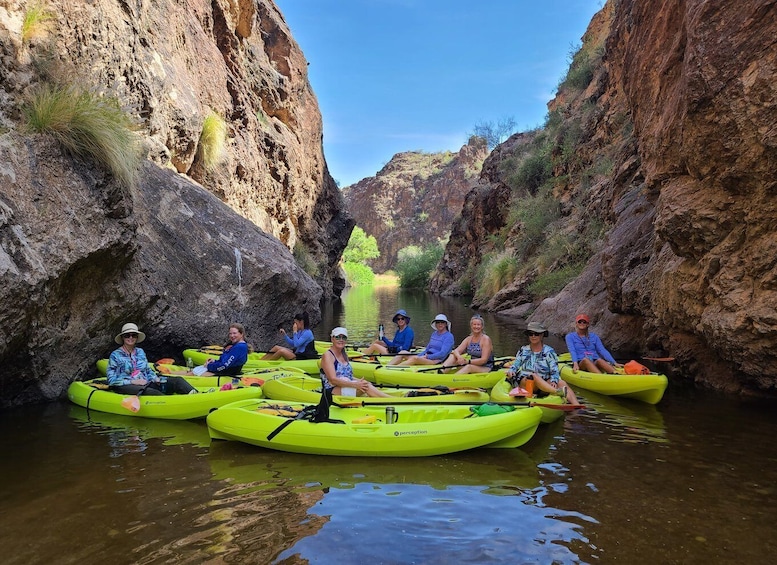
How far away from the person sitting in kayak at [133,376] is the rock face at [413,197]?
80.5 meters

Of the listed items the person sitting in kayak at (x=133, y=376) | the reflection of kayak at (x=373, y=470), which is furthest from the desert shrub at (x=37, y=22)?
the reflection of kayak at (x=373, y=470)

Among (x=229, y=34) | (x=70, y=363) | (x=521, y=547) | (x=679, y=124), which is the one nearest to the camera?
(x=521, y=547)

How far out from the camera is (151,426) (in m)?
6.35

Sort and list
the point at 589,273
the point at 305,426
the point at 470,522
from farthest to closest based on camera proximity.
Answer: the point at 589,273 < the point at 305,426 < the point at 470,522

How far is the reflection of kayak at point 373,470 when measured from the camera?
460 centimetres

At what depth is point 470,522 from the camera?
151 inches

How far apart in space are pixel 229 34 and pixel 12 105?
1367cm

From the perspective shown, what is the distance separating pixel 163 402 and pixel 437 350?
4.34 meters

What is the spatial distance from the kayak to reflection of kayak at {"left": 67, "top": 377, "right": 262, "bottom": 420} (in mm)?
867

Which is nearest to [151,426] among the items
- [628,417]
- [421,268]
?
[628,417]

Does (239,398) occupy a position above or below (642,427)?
above

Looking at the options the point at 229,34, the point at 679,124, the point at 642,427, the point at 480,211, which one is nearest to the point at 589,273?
the point at 679,124

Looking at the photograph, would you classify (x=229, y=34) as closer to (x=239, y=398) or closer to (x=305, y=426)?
(x=239, y=398)

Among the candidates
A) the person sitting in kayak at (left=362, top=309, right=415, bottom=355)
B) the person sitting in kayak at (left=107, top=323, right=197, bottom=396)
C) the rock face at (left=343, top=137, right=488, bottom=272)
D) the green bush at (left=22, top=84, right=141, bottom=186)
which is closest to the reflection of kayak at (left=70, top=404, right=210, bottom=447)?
the person sitting in kayak at (left=107, top=323, right=197, bottom=396)
